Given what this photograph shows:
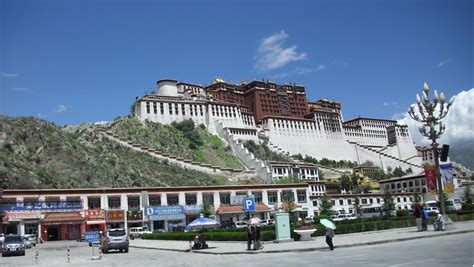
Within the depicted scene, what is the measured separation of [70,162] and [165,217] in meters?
24.0

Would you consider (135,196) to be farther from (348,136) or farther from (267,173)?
(348,136)

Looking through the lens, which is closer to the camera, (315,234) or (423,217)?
(423,217)

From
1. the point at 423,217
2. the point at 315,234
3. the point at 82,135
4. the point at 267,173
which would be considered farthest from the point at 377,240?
the point at 82,135

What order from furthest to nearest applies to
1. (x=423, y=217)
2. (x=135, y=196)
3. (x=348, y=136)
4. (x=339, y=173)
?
(x=348, y=136) → (x=339, y=173) → (x=135, y=196) → (x=423, y=217)

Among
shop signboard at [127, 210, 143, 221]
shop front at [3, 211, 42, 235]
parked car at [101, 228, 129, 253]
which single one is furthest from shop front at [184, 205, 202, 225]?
parked car at [101, 228, 129, 253]

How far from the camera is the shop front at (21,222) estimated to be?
182ft

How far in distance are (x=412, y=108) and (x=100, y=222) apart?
143ft

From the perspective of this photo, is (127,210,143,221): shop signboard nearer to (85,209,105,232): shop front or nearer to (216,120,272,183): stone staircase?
(85,209,105,232): shop front

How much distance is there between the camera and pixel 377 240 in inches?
967

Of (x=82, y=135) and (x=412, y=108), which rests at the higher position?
(x=82, y=135)

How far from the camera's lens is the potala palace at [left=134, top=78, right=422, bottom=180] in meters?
117

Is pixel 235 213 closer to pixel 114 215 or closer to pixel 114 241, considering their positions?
pixel 114 215

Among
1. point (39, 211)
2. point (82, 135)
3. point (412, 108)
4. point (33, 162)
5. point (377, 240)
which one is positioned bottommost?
point (377, 240)

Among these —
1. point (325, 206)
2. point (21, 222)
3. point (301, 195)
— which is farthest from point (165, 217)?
point (325, 206)
